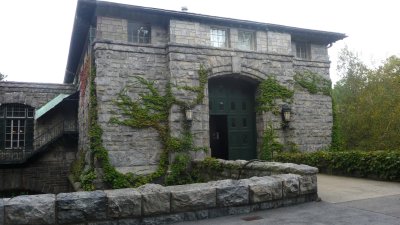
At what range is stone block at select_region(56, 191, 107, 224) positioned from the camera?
402cm

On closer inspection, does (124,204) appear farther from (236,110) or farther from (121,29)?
(236,110)

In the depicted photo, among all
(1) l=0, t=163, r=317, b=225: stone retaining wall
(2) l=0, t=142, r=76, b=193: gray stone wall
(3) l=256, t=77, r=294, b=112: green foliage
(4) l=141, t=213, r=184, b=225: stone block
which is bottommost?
(2) l=0, t=142, r=76, b=193: gray stone wall

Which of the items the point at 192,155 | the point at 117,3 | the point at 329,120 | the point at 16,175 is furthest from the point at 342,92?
the point at 16,175

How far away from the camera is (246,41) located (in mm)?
13133

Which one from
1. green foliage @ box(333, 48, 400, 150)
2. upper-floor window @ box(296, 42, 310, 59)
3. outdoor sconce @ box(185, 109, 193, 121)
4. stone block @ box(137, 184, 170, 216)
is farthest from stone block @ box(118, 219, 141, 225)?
green foliage @ box(333, 48, 400, 150)

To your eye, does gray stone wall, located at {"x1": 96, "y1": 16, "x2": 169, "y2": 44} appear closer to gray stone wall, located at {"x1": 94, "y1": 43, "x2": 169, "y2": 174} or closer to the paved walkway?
gray stone wall, located at {"x1": 94, "y1": 43, "x2": 169, "y2": 174}

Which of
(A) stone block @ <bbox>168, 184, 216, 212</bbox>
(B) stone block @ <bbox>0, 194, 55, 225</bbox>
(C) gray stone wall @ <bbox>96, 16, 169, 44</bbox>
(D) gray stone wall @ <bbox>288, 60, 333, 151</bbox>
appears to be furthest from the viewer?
(D) gray stone wall @ <bbox>288, 60, 333, 151</bbox>

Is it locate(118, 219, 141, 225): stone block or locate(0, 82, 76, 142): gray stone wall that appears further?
locate(0, 82, 76, 142): gray stone wall

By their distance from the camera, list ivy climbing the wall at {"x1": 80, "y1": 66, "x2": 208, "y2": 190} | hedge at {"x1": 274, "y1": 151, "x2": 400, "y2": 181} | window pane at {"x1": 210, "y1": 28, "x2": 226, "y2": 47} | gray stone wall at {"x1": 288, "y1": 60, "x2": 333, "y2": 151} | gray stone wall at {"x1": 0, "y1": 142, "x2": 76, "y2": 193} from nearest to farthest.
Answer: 1. hedge at {"x1": 274, "y1": 151, "x2": 400, "y2": 181}
2. ivy climbing the wall at {"x1": 80, "y1": 66, "x2": 208, "y2": 190}
3. window pane at {"x1": 210, "y1": 28, "x2": 226, "y2": 47}
4. gray stone wall at {"x1": 288, "y1": 60, "x2": 333, "y2": 151}
5. gray stone wall at {"x1": 0, "y1": 142, "x2": 76, "y2": 193}

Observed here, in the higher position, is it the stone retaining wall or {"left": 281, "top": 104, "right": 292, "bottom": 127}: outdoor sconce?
{"left": 281, "top": 104, "right": 292, "bottom": 127}: outdoor sconce

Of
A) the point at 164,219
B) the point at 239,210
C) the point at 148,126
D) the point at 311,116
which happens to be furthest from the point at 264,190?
the point at 311,116

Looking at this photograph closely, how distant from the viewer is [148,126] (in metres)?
11.2

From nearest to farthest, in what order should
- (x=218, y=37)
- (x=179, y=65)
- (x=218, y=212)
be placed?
(x=218, y=212)
(x=179, y=65)
(x=218, y=37)

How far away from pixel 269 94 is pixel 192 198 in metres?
9.07
